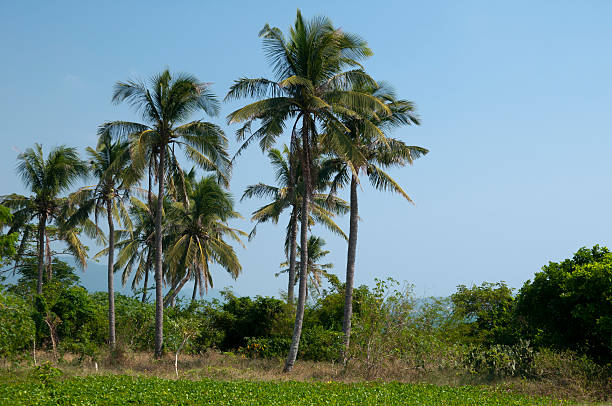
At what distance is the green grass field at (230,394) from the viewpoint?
11.7 metres

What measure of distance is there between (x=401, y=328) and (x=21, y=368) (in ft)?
42.8

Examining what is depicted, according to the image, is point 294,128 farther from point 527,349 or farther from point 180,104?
point 527,349

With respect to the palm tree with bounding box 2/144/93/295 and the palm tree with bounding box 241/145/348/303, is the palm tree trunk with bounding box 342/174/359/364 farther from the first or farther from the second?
→ the palm tree with bounding box 2/144/93/295

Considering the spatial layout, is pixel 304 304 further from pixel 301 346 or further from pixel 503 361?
pixel 503 361

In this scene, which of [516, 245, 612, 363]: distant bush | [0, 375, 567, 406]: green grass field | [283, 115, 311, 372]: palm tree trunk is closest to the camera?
[0, 375, 567, 406]: green grass field

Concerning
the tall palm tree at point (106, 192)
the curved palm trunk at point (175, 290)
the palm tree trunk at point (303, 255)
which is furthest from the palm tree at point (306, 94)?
the curved palm trunk at point (175, 290)

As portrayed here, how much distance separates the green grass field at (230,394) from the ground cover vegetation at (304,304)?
112mm

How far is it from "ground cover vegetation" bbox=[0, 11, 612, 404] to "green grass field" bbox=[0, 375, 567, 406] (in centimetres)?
11

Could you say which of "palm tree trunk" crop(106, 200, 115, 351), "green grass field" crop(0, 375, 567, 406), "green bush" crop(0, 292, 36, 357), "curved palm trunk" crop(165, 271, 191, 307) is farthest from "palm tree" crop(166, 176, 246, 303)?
"green grass field" crop(0, 375, 567, 406)

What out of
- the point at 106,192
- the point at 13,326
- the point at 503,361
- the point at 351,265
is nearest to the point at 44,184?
the point at 106,192

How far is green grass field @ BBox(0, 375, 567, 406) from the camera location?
38.3ft

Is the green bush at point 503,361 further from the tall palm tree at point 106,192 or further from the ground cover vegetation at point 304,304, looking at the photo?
the tall palm tree at point 106,192

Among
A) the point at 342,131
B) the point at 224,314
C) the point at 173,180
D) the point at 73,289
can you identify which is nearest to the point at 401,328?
the point at 342,131

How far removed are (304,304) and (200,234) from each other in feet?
37.1
